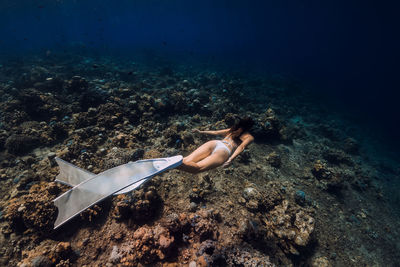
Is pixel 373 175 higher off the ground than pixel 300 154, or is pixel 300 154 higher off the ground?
pixel 300 154

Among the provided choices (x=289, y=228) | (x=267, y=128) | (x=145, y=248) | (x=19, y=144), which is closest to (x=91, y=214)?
(x=145, y=248)

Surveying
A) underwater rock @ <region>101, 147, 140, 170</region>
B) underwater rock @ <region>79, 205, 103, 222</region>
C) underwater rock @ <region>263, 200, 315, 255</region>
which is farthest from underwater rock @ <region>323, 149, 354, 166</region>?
underwater rock @ <region>79, 205, 103, 222</region>

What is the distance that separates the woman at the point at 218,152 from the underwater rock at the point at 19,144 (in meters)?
7.44

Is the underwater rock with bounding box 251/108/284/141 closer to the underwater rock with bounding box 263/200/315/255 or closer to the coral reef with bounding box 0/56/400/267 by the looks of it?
the coral reef with bounding box 0/56/400/267

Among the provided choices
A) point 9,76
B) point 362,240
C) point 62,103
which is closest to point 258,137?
point 362,240

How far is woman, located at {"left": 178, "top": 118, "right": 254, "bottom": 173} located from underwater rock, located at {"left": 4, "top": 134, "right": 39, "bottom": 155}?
24.4 ft

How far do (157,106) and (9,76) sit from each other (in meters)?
19.7

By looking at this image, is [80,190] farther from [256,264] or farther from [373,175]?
[373,175]

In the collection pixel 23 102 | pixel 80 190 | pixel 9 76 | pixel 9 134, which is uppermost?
pixel 80 190

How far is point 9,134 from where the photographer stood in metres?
7.15

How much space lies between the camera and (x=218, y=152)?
439 cm

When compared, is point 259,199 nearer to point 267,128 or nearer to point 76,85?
point 267,128

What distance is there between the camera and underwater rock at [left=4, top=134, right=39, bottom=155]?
6.40 metres

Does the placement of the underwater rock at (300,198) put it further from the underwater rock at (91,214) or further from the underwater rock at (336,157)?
the underwater rock at (91,214)
